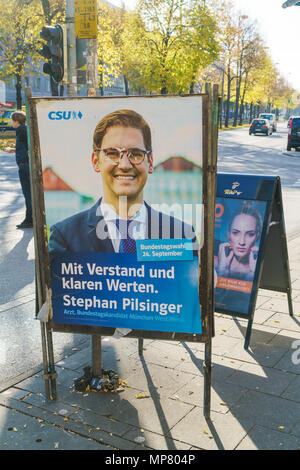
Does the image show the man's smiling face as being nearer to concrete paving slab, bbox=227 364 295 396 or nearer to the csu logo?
the csu logo

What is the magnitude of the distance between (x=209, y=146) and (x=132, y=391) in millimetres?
1779

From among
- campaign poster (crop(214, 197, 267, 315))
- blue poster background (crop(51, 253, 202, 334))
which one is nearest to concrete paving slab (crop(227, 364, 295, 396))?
campaign poster (crop(214, 197, 267, 315))

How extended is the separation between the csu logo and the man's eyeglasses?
10.0 inches

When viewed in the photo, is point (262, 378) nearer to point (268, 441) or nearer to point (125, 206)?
point (268, 441)

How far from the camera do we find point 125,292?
3.51 metres

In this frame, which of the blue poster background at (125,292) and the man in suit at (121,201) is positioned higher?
the man in suit at (121,201)

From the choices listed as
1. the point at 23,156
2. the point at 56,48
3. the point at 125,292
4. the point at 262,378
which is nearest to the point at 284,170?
the point at 23,156

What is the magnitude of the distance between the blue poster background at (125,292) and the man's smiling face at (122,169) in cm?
40

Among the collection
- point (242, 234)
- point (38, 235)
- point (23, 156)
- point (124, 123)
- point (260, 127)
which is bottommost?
point (260, 127)

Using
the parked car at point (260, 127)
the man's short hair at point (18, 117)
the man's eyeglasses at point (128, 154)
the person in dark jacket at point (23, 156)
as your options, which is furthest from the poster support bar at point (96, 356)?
the parked car at point (260, 127)

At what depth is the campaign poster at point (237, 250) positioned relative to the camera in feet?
15.0

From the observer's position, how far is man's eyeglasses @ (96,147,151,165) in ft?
10.9

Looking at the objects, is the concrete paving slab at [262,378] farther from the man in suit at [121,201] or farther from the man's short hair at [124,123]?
the man's short hair at [124,123]

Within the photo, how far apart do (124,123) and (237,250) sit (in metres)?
1.82
